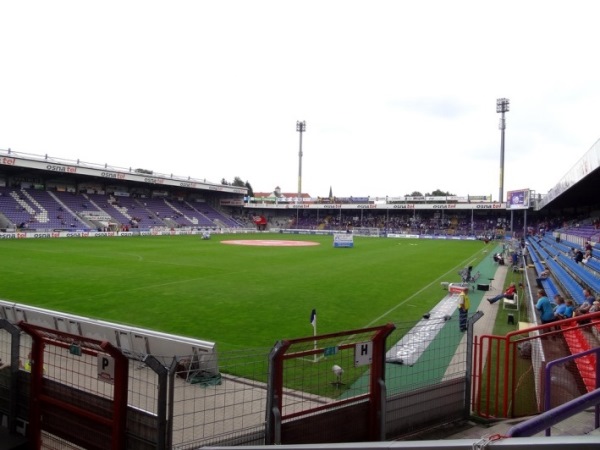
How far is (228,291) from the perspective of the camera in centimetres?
1862

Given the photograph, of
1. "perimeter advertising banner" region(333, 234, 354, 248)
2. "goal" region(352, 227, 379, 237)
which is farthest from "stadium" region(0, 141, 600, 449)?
"goal" region(352, 227, 379, 237)

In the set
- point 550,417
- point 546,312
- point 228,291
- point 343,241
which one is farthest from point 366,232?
point 550,417

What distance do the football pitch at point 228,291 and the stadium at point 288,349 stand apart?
0.39ft

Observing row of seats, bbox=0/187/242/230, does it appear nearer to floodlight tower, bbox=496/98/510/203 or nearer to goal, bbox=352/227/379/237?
goal, bbox=352/227/379/237

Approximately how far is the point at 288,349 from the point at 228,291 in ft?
33.5

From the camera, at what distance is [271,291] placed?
18.8 metres

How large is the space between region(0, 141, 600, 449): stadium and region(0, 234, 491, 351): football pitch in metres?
0.12

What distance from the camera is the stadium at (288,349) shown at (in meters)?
4.94

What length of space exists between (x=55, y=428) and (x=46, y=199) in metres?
62.4

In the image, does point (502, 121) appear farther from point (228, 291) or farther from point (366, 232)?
point (228, 291)

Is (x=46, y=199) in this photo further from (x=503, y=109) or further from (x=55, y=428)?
(x=503, y=109)

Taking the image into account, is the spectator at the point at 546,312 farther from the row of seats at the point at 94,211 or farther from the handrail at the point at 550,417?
the row of seats at the point at 94,211

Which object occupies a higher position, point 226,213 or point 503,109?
point 503,109

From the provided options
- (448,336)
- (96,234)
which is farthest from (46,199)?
(448,336)
